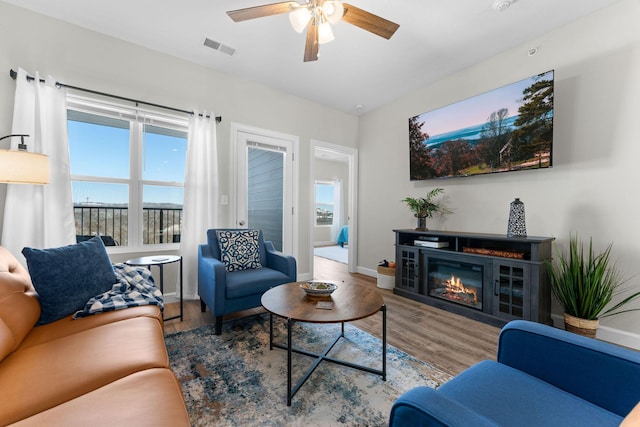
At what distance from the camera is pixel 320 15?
181cm

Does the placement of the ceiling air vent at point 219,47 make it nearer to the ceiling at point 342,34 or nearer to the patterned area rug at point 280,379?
the ceiling at point 342,34

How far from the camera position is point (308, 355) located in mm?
1883

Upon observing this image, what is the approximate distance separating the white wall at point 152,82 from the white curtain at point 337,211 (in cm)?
398

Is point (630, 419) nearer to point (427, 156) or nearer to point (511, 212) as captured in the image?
point (511, 212)

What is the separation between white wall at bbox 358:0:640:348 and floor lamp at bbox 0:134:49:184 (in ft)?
12.8

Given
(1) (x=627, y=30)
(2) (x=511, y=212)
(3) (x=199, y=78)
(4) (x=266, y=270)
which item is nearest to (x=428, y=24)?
(1) (x=627, y=30)

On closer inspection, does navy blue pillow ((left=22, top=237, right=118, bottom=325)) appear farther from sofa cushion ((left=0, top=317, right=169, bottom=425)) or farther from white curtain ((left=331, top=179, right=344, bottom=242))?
white curtain ((left=331, top=179, right=344, bottom=242))

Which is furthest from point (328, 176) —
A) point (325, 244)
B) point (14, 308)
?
point (14, 308)

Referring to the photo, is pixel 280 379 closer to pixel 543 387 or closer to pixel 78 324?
pixel 78 324

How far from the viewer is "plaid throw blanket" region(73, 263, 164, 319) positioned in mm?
1548

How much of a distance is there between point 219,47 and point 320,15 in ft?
5.01

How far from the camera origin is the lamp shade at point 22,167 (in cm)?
169

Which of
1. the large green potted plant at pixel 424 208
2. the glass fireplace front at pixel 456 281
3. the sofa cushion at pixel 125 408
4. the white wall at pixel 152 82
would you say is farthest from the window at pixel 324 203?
the sofa cushion at pixel 125 408

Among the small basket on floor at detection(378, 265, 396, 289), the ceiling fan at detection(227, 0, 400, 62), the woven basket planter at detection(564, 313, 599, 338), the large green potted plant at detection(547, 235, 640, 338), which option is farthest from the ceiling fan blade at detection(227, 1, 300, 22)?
the woven basket planter at detection(564, 313, 599, 338)
